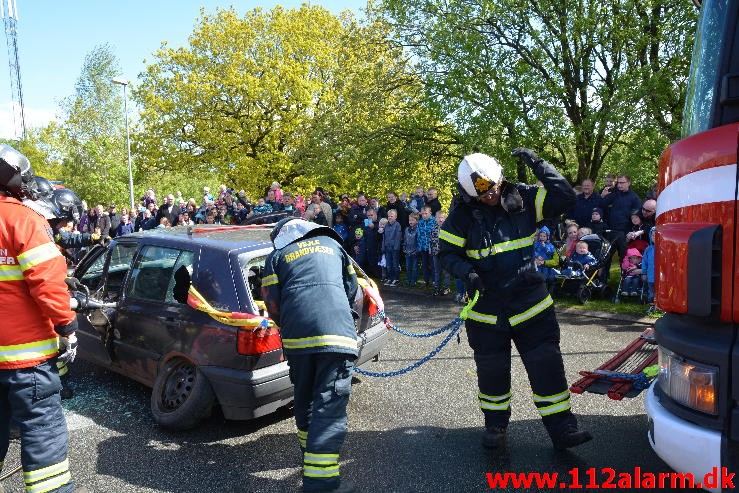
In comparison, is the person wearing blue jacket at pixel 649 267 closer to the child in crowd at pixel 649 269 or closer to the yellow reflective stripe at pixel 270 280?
the child in crowd at pixel 649 269

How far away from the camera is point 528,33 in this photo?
1235cm

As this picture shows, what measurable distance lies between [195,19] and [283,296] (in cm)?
2653

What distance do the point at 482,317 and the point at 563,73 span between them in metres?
10.5

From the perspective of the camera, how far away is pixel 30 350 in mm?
3053

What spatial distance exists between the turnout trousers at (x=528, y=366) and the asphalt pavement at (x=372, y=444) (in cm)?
29

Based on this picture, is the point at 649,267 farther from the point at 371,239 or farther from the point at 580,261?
the point at 371,239

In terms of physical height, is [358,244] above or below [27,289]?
below

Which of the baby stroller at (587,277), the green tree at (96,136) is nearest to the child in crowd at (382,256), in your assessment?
the baby stroller at (587,277)

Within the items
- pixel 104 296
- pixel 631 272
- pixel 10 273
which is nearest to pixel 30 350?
pixel 10 273

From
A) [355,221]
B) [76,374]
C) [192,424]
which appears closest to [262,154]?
[355,221]

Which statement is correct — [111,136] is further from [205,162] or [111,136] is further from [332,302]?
[332,302]

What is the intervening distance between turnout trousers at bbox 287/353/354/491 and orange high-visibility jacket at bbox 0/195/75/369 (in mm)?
1373

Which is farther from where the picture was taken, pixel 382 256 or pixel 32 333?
pixel 382 256

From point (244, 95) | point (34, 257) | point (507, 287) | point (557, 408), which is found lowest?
point (557, 408)
